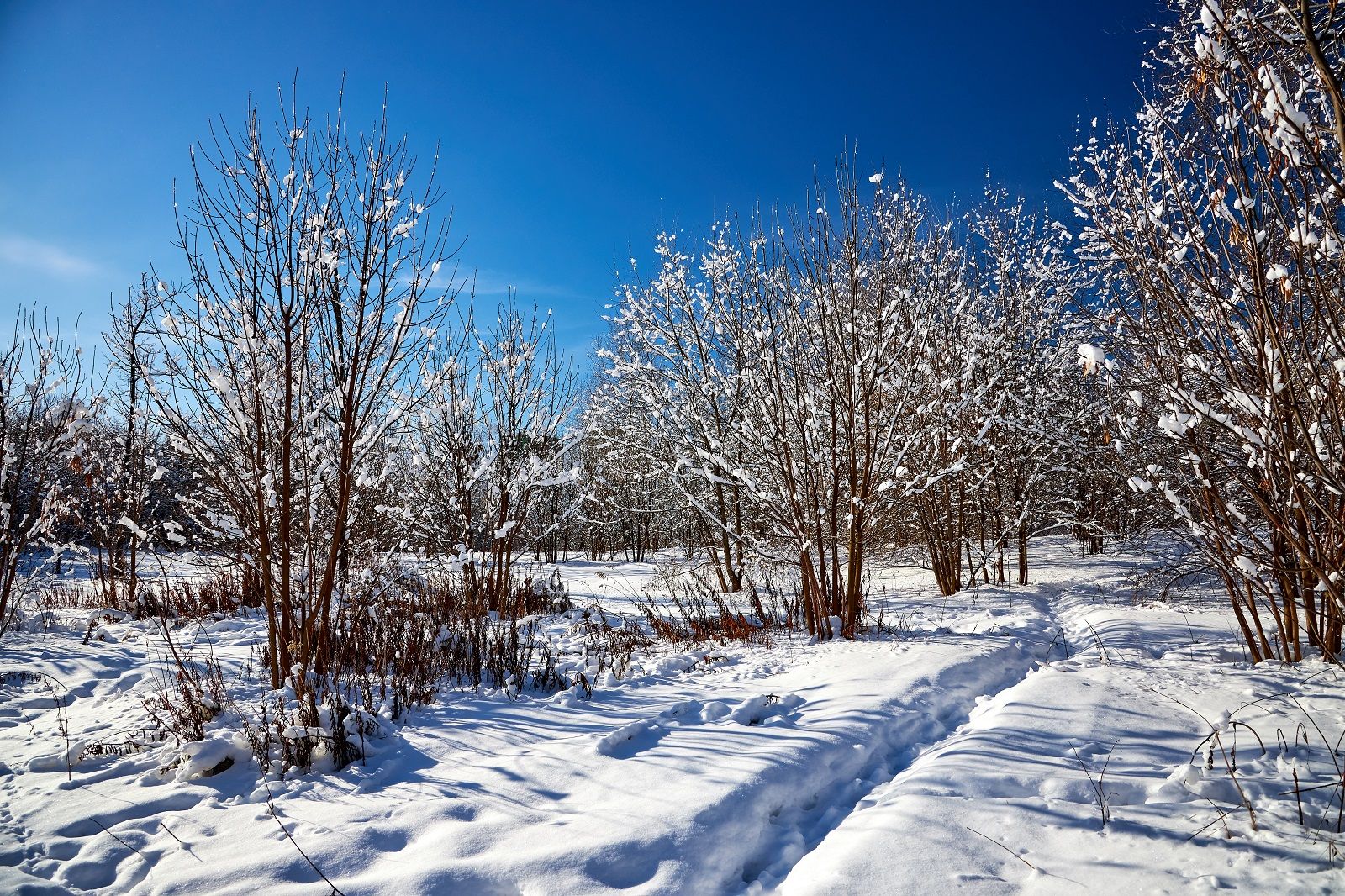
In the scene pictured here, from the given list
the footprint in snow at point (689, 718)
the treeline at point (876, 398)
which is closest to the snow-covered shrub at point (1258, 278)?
the treeline at point (876, 398)

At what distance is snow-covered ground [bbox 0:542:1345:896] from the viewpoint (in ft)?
6.55

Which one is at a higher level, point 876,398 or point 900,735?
point 876,398

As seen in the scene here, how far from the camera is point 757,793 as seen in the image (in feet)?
8.25

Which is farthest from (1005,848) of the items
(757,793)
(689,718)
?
(689,718)

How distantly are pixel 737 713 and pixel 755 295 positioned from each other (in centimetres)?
407

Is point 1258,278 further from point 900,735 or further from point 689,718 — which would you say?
point 689,718

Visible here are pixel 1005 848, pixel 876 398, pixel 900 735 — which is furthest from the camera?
pixel 876 398

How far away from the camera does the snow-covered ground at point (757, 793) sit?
2.00 metres

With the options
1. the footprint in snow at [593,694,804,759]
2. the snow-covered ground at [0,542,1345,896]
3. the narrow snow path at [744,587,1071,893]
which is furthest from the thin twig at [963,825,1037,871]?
the footprint in snow at [593,694,804,759]

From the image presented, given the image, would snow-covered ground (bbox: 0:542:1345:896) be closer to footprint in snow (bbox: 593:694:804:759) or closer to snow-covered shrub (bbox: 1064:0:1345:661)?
footprint in snow (bbox: 593:694:804:759)

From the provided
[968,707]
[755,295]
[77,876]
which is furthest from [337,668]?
[755,295]

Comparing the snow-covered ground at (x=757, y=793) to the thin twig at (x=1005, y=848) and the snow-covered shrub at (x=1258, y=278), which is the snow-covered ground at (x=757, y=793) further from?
the snow-covered shrub at (x=1258, y=278)

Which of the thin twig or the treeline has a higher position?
the treeline

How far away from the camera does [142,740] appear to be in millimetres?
3326
